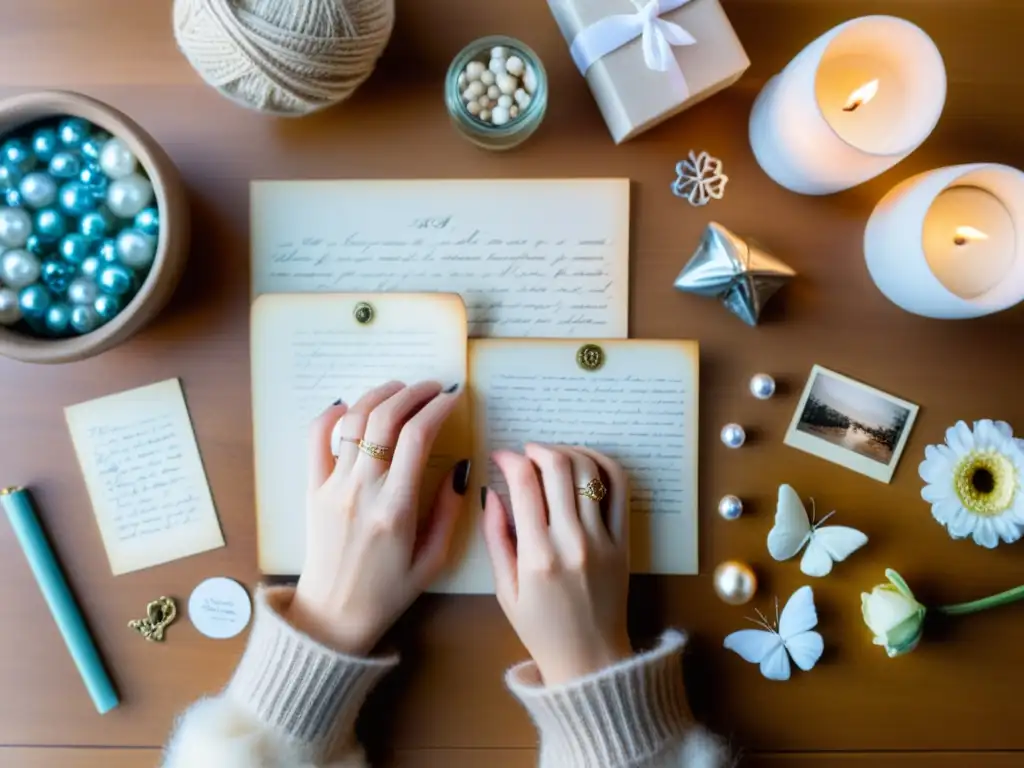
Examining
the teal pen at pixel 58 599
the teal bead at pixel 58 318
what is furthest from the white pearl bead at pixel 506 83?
the teal pen at pixel 58 599

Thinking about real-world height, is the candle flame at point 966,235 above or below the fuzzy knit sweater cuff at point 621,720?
above

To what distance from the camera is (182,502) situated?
0.60 m

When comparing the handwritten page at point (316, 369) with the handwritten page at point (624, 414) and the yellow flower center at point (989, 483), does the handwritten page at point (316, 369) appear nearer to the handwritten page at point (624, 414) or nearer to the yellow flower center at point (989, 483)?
the handwritten page at point (624, 414)

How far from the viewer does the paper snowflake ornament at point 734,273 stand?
570 mm

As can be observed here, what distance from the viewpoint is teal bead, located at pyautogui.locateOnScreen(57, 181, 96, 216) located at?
21.6 inches

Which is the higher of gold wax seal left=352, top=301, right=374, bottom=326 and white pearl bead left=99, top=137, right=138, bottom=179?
white pearl bead left=99, top=137, right=138, bottom=179

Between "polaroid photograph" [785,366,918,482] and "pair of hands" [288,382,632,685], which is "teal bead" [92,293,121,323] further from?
"polaroid photograph" [785,366,918,482]

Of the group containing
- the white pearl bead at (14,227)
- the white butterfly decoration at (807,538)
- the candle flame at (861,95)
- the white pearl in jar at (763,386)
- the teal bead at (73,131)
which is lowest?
the white butterfly decoration at (807,538)

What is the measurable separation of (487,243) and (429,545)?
238mm

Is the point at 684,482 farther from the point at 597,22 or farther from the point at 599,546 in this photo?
the point at 597,22

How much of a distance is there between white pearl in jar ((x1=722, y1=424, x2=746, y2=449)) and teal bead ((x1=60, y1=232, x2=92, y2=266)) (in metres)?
0.49

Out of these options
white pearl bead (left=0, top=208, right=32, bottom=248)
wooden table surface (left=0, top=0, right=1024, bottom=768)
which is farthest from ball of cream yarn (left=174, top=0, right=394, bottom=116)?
white pearl bead (left=0, top=208, right=32, bottom=248)

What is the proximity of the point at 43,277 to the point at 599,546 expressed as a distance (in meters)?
0.45

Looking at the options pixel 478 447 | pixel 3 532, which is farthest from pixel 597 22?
pixel 3 532
